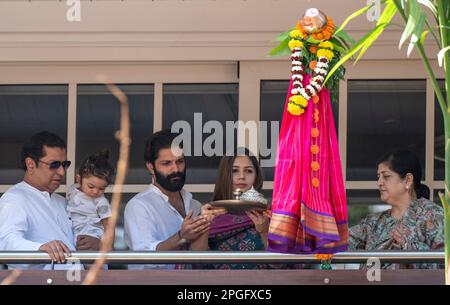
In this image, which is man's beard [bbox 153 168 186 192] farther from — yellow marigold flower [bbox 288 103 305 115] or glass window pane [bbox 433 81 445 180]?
glass window pane [bbox 433 81 445 180]

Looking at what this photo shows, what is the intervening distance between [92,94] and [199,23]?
2.98ft

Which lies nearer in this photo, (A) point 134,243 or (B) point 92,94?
(A) point 134,243

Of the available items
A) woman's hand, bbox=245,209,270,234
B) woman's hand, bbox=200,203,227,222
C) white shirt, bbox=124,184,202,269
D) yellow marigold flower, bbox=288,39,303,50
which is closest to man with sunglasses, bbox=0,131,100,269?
white shirt, bbox=124,184,202,269

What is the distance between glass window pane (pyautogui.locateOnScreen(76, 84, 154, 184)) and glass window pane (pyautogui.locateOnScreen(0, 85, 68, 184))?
129 millimetres

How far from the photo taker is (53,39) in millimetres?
7883

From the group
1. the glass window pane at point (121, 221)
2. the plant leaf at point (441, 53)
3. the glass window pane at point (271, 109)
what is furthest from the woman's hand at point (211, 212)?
the plant leaf at point (441, 53)

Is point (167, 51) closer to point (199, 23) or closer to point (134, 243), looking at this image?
point (199, 23)

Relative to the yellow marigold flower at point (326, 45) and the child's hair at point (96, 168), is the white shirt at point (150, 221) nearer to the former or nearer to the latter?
the child's hair at point (96, 168)

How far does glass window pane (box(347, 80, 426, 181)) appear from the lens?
8031 mm

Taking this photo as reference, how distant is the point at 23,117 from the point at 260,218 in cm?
241

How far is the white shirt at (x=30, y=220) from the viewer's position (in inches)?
260
